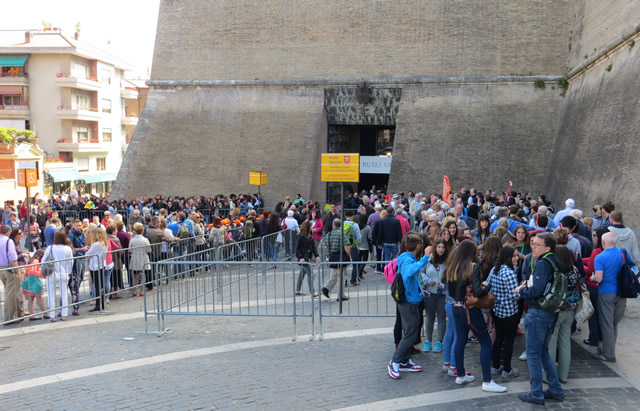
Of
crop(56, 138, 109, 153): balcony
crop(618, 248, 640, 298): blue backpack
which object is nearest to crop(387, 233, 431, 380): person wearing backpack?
crop(618, 248, 640, 298): blue backpack

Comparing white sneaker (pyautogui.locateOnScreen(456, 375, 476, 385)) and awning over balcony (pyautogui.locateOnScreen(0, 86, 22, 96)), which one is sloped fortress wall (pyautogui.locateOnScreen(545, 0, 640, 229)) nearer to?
white sneaker (pyautogui.locateOnScreen(456, 375, 476, 385))

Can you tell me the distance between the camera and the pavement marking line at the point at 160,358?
6.42 metres

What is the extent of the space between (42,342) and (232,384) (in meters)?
3.52

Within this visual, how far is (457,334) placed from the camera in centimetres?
598

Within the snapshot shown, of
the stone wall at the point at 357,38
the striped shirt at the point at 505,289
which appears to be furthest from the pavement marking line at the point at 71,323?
the stone wall at the point at 357,38

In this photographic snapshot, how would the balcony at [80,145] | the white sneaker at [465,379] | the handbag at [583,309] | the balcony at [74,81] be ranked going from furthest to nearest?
1. the balcony at [80,145]
2. the balcony at [74,81]
3. the white sneaker at [465,379]
4. the handbag at [583,309]

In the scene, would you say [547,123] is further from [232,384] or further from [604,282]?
[232,384]

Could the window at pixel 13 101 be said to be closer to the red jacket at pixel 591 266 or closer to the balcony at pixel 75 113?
the balcony at pixel 75 113

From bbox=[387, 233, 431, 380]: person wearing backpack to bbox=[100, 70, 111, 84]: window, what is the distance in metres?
46.2

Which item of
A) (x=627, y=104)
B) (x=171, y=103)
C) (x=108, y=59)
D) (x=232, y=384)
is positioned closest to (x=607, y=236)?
(x=232, y=384)

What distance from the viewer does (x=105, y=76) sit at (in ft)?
156

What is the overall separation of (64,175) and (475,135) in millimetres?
31043

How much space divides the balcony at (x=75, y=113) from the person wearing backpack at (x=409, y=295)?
41856mm

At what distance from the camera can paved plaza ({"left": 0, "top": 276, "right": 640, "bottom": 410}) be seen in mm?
5754
